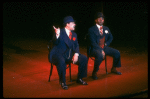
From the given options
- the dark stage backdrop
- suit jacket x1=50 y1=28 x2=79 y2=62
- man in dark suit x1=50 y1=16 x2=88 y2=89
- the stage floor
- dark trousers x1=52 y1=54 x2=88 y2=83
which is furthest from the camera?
the dark stage backdrop

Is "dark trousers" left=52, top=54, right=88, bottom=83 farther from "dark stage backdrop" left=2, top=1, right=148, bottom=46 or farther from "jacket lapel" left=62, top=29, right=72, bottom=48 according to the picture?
"dark stage backdrop" left=2, top=1, right=148, bottom=46

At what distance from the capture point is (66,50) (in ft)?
16.7

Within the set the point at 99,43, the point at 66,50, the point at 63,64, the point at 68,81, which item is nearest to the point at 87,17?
the point at 99,43

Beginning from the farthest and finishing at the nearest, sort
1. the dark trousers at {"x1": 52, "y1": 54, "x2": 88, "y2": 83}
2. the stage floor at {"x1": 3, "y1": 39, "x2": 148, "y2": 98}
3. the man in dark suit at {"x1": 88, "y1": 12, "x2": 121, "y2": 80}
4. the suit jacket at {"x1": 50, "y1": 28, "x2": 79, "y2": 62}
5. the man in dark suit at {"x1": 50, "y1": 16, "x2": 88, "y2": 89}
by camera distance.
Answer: the man in dark suit at {"x1": 88, "y1": 12, "x2": 121, "y2": 80} < the suit jacket at {"x1": 50, "y1": 28, "x2": 79, "y2": 62} < the man in dark suit at {"x1": 50, "y1": 16, "x2": 88, "y2": 89} < the dark trousers at {"x1": 52, "y1": 54, "x2": 88, "y2": 83} < the stage floor at {"x1": 3, "y1": 39, "x2": 148, "y2": 98}

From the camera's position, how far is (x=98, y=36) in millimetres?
5727

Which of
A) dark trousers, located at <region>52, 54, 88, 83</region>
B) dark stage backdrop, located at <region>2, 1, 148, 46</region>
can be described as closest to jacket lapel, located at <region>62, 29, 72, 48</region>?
dark trousers, located at <region>52, 54, 88, 83</region>

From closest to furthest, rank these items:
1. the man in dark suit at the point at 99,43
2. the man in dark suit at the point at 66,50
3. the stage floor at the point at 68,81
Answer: the stage floor at the point at 68,81 < the man in dark suit at the point at 66,50 < the man in dark suit at the point at 99,43

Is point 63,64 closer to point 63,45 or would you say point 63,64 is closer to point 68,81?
point 63,45

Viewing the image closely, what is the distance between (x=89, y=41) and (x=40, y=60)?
8.11 ft

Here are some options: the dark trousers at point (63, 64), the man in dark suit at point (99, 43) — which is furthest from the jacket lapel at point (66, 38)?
the man in dark suit at point (99, 43)

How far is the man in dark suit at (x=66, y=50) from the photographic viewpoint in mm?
4891

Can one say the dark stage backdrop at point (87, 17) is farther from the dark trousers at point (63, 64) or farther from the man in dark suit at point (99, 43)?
the dark trousers at point (63, 64)

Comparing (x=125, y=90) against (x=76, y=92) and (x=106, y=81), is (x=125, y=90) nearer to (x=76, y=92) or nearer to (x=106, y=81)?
(x=106, y=81)

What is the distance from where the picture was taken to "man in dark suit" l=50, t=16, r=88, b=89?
16.0ft
